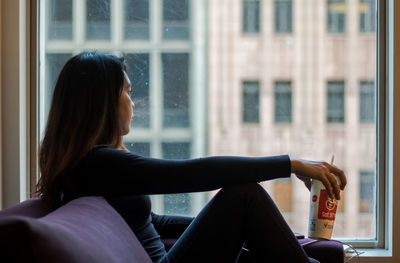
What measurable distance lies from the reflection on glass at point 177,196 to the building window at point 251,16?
0.55m

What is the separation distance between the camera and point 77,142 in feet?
5.10

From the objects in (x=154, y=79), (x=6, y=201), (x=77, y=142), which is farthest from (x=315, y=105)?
(x=6, y=201)

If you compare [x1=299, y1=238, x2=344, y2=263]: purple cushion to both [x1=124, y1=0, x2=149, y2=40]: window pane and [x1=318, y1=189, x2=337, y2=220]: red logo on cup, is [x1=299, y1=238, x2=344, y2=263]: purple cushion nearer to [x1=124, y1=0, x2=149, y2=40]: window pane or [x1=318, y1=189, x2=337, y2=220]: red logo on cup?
[x1=318, y1=189, x2=337, y2=220]: red logo on cup

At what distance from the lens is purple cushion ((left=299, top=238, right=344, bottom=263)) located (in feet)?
5.59

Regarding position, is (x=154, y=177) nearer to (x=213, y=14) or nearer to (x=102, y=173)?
(x=102, y=173)

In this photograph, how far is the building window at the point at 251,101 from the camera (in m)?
2.33

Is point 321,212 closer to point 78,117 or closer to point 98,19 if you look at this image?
point 78,117

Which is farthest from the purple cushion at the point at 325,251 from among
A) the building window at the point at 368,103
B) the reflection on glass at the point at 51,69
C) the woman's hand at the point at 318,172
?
the reflection on glass at the point at 51,69

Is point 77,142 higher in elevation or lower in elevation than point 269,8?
lower

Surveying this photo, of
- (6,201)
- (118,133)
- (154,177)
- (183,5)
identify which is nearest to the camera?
(154,177)

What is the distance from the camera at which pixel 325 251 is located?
171 cm

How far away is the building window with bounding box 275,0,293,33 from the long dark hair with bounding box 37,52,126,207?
0.92 metres

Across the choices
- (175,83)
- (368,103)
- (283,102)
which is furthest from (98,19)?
(368,103)

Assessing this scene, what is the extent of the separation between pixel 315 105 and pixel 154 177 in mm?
1064
